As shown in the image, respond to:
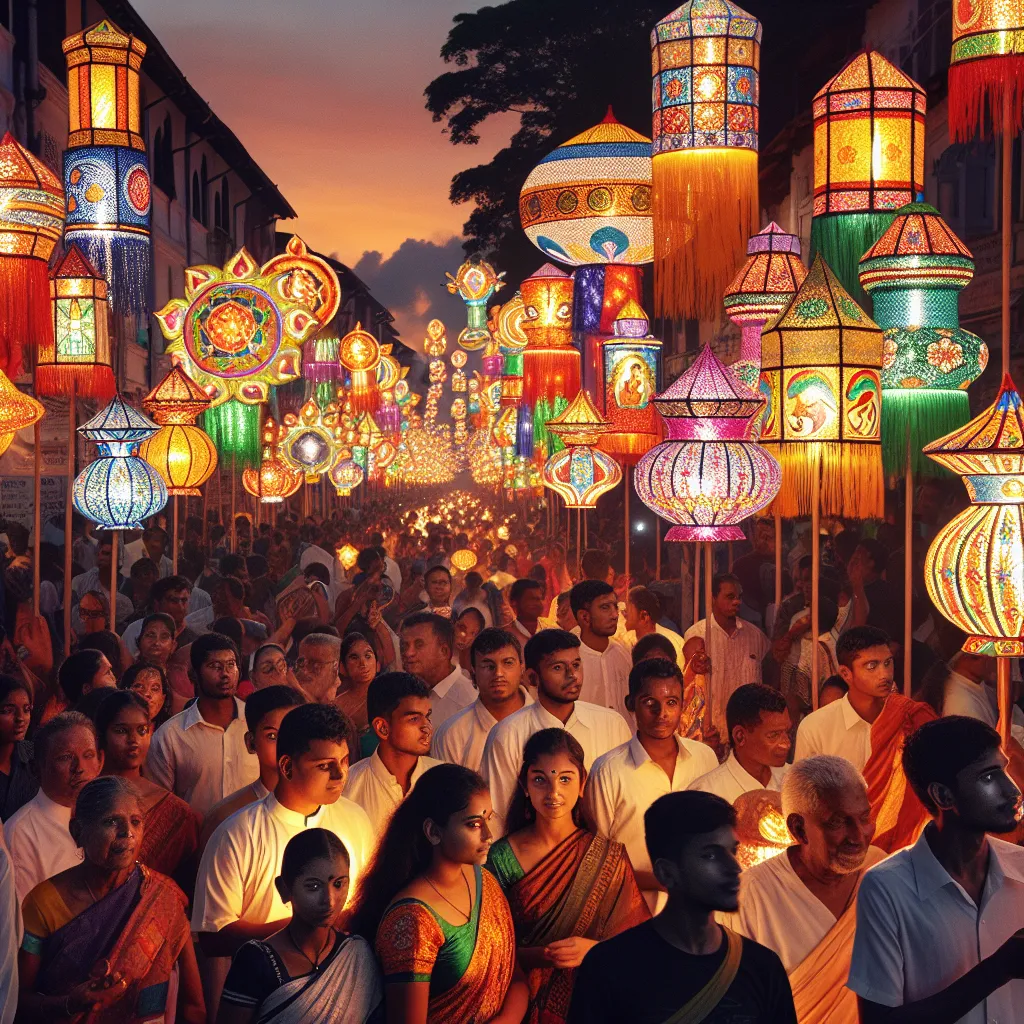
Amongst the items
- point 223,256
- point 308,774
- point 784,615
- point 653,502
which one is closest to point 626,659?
point 653,502

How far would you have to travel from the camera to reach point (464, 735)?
6.49 meters

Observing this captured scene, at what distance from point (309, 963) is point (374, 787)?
195 cm

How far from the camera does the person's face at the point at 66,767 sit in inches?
203

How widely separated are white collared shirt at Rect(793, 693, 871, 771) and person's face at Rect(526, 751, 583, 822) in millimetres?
1913

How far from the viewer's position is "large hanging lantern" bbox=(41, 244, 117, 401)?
36.7 ft

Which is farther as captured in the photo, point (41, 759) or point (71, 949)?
point (41, 759)

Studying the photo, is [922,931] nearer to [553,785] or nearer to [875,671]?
[553,785]

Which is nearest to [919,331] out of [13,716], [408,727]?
[408,727]

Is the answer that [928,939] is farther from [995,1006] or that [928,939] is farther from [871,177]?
[871,177]

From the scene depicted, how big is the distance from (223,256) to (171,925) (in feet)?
114

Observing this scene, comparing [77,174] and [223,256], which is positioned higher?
[223,256]

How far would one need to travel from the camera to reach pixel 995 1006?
362 cm

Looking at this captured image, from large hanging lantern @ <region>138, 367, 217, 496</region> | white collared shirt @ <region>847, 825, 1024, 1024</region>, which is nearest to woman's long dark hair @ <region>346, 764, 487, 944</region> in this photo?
white collared shirt @ <region>847, 825, 1024, 1024</region>

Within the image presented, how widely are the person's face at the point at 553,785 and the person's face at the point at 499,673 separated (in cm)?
177
